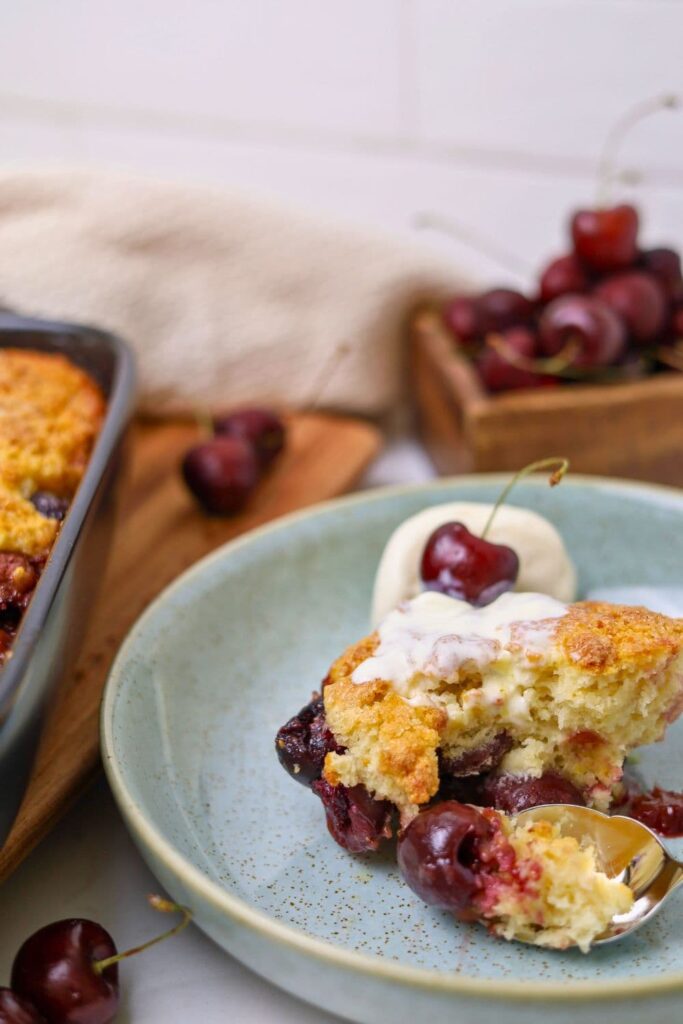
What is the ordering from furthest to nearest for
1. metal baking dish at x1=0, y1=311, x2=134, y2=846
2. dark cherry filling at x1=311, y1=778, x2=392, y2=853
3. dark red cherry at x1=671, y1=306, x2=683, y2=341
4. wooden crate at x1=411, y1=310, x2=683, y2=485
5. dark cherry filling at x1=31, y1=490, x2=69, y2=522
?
1. dark red cherry at x1=671, y1=306, x2=683, y2=341
2. wooden crate at x1=411, y1=310, x2=683, y2=485
3. dark cherry filling at x1=31, y1=490, x2=69, y2=522
4. dark cherry filling at x1=311, y1=778, x2=392, y2=853
5. metal baking dish at x1=0, y1=311, x2=134, y2=846

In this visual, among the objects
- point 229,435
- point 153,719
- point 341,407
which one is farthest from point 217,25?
point 153,719

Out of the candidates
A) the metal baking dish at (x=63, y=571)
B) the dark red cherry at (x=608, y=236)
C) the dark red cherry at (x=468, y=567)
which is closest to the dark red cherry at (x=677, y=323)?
the dark red cherry at (x=608, y=236)

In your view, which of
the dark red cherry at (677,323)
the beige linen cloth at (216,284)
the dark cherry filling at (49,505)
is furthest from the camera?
the beige linen cloth at (216,284)

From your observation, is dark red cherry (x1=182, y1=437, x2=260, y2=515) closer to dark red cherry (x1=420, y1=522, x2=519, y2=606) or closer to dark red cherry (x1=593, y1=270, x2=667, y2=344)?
dark red cherry (x1=420, y1=522, x2=519, y2=606)

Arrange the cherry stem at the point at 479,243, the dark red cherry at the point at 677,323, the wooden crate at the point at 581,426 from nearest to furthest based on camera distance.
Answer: the wooden crate at the point at 581,426
the dark red cherry at the point at 677,323
the cherry stem at the point at 479,243

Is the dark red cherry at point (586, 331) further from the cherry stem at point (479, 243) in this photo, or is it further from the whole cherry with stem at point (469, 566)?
the cherry stem at point (479, 243)

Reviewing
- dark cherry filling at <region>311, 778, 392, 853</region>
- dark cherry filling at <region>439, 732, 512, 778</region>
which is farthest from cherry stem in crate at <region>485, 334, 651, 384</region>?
dark cherry filling at <region>311, 778, 392, 853</region>

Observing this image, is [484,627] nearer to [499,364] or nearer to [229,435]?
[499,364]
